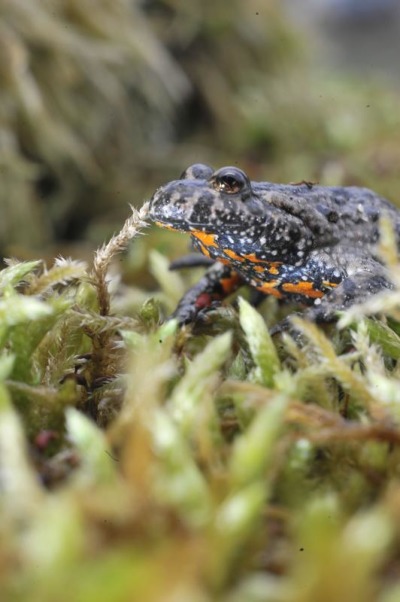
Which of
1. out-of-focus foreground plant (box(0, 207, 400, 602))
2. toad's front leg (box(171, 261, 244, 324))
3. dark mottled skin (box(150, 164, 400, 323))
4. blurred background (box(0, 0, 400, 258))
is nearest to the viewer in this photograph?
out-of-focus foreground plant (box(0, 207, 400, 602))

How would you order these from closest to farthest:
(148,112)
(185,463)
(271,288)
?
1. (185,463)
2. (271,288)
3. (148,112)

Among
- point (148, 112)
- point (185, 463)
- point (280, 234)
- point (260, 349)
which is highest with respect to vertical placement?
point (148, 112)

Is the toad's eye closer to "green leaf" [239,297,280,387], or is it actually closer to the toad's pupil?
the toad's pupil

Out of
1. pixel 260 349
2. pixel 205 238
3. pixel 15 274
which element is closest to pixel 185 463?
pixel 260 349

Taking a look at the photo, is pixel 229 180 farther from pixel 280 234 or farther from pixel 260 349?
pixel 260 349

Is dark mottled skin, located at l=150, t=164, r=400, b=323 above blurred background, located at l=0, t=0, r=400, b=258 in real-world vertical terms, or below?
below

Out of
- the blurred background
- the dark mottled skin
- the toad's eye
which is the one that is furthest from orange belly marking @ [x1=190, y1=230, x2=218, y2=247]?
the blurred background
